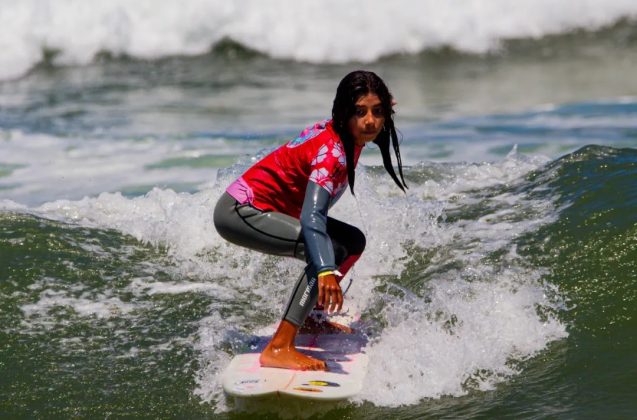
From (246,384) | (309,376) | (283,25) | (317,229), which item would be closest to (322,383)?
(309,376)

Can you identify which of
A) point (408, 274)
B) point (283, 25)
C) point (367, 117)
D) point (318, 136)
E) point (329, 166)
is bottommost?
point (408, 274)

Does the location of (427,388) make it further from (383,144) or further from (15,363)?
(15,363)

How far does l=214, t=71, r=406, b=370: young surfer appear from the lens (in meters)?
4.59

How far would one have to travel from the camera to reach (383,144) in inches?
195

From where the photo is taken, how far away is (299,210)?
510cm

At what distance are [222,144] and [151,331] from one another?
6.68 meters

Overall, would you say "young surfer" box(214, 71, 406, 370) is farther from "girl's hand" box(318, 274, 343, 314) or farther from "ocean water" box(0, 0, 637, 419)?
"ocean water" box(0, 0, 637, 419)

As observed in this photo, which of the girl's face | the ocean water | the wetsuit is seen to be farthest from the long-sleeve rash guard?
the ocean water

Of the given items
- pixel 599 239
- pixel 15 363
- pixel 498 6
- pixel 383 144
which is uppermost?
pixel 498 6

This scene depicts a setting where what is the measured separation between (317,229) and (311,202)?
0.43ft

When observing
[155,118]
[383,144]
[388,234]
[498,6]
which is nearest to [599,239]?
[388,234]

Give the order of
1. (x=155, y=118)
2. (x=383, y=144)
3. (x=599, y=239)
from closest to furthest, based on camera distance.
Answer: (x=383, y=144), (x=599, y=239), (x=155, y=118)

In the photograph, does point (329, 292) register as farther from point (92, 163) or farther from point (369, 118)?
point (92, 163)

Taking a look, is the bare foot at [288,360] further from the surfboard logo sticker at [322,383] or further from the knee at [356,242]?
the knee at [356,242]
